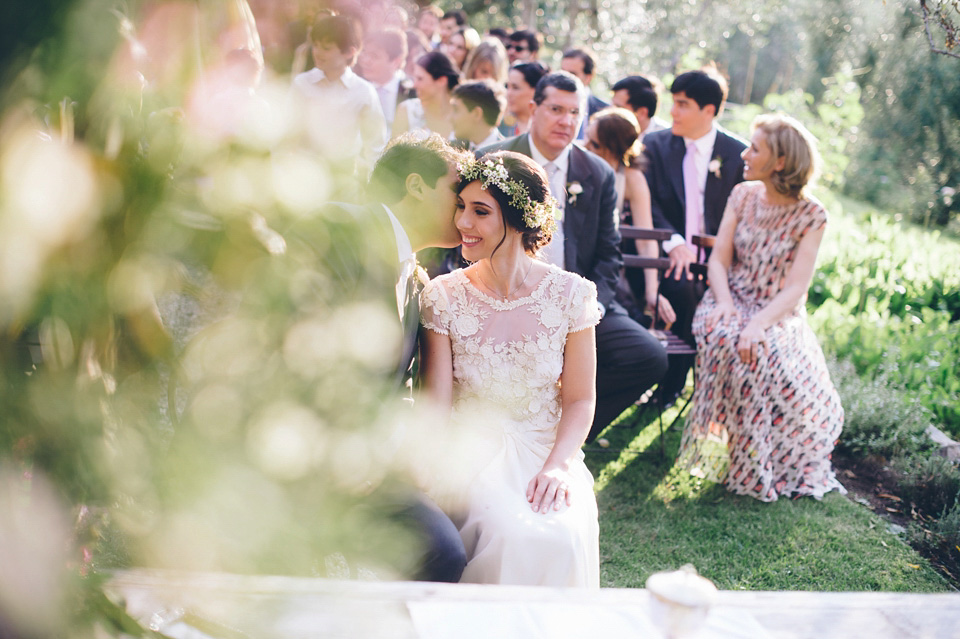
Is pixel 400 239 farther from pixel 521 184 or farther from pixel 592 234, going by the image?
pixel 592 234

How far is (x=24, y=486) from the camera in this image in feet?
2.63

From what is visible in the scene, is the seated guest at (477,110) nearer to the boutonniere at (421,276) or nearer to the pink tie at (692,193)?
the pink tie at (692,193)

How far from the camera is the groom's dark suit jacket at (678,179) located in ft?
18.2

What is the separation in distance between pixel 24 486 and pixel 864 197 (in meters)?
18.0

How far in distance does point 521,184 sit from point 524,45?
6.59 meters

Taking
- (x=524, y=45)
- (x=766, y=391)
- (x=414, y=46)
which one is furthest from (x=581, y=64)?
(x=766, y=391)

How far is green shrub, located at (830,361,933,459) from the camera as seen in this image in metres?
4.41

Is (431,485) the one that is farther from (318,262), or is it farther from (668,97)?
(668,97)

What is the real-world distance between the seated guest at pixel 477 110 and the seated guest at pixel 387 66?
1874mm

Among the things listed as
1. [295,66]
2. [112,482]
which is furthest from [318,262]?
[295,66]

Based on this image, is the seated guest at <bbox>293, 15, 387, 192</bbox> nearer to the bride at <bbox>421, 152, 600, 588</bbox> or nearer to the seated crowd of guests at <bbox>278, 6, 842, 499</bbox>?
the seated crowd of guests at <bbox>278, 6, 842, 499</bbox>

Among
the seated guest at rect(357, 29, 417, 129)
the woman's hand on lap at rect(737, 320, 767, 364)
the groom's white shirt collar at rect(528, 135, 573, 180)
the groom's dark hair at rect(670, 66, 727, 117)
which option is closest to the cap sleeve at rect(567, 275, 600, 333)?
the woman's hand on lap at rect(737, 320, 767, 364)

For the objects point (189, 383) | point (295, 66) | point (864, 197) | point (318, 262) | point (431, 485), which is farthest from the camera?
point (864, 197)

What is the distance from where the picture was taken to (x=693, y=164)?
5.59 meters
